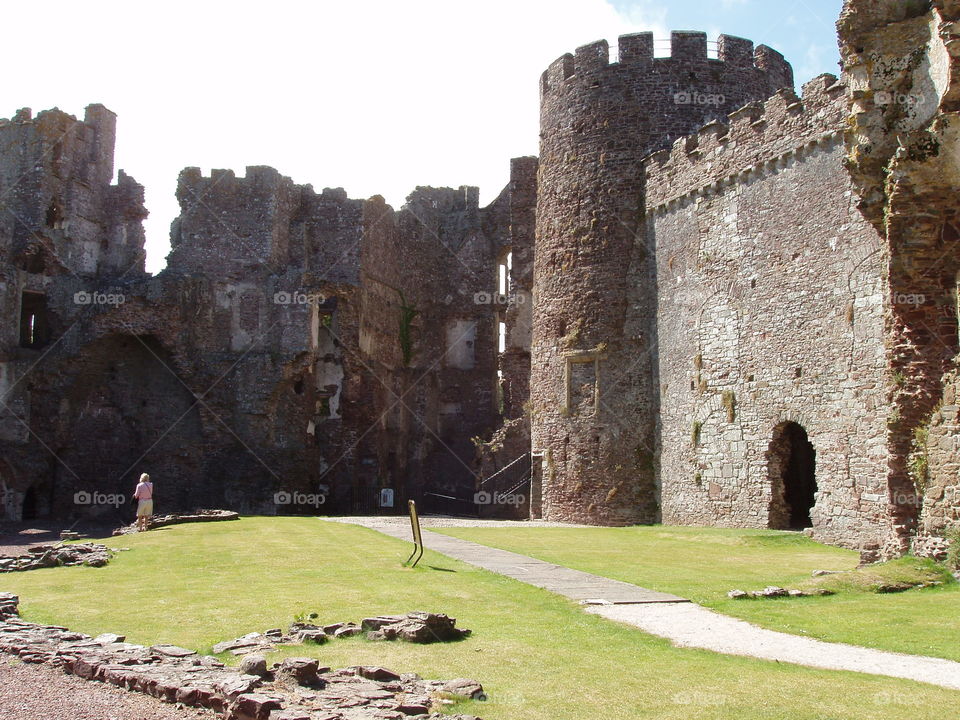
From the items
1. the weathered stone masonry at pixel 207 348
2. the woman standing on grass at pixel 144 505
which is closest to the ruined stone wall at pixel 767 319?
the weathered stone masonry at pixel 207 348

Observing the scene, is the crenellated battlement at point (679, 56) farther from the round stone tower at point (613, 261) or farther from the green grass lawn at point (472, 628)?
the green grass lawn at point (472, 628)

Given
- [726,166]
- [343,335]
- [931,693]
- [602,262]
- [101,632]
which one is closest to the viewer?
[931,693]

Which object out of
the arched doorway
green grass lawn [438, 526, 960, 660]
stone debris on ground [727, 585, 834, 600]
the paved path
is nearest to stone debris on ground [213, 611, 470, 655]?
the paved path

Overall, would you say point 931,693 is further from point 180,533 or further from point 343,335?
point 343,335

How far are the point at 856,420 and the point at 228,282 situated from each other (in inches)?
830

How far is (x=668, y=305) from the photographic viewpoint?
2231 cm

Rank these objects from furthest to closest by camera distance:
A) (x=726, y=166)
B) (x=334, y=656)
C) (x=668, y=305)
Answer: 1. (x=668, y=305)
2. (x=726, y=166)
3. (x=334, y=656)

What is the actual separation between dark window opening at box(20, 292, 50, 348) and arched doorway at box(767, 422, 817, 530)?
22578mm

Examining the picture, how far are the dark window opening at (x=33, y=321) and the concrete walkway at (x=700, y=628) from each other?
2294cm

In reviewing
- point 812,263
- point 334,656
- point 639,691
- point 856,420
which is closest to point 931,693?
point 639,691

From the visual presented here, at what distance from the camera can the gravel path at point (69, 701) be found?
6082 millimetres

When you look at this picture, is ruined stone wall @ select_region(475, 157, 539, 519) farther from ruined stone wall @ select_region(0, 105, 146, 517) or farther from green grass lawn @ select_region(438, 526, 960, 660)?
ruined stone wall @ select_region(0, 105, 146, 517)

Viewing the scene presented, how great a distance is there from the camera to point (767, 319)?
19.1 m

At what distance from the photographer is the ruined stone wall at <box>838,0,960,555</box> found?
36.0 feet
